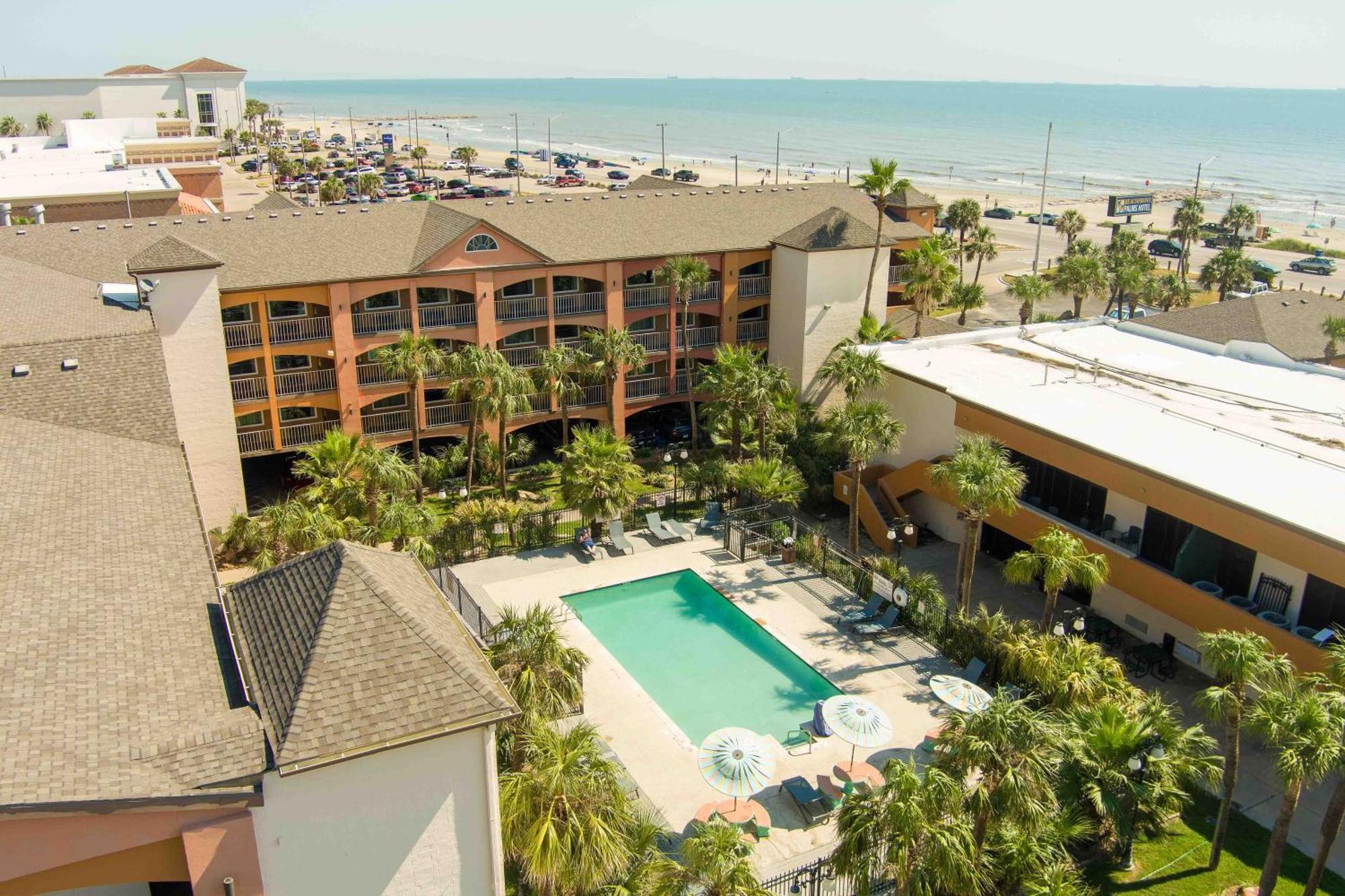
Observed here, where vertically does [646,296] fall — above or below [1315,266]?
above

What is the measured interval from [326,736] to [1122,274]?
5267 centimetres

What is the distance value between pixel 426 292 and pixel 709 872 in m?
29.0

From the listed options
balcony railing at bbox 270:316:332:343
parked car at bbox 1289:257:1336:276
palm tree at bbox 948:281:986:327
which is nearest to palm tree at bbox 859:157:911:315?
palm tree at bbox 948:281:986:327

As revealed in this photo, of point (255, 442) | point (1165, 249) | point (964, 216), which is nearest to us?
point (255, 442)

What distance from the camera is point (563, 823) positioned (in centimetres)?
1667

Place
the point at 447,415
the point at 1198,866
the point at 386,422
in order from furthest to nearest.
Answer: the point at 447,415, the point at 386,422, the point at 1198,866

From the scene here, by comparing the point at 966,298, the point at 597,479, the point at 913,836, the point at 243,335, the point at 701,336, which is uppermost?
the point at 243,335

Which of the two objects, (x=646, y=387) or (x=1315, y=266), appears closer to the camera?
(x=646, y=387)

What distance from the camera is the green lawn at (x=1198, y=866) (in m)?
20.4

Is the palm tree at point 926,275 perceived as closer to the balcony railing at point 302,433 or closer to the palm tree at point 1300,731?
the balcony railing at point 302,433

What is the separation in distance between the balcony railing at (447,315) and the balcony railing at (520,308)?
1.09 m

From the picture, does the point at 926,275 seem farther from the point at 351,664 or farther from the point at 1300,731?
the point at 351,664

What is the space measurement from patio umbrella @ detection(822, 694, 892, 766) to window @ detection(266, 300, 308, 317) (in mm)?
24568

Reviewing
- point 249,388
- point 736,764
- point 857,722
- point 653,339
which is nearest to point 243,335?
point 249,388
